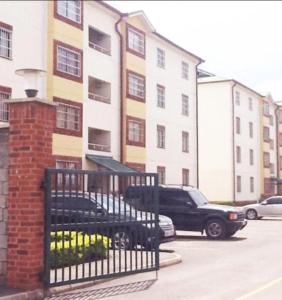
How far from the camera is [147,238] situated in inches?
412

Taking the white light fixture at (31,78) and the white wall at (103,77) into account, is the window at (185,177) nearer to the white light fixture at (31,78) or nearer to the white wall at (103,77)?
the white wall at (103,77)

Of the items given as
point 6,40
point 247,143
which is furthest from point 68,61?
point 247,143

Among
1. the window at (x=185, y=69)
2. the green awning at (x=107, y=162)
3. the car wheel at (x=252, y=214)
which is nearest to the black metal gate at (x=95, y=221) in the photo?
the green awning at (x=107, y=162)

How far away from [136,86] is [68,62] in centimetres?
667

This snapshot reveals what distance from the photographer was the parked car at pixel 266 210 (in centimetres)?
3090

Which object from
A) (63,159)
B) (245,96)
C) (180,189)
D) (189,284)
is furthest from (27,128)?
(245,96)

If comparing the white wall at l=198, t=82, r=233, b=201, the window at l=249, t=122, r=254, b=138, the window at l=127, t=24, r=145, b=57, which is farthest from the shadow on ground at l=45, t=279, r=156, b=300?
the window at l=249, t=122, r=254, b=138

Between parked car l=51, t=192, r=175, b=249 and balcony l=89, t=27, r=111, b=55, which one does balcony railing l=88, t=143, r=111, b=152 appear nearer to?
balcony l=89, t=27, r=111, b=55

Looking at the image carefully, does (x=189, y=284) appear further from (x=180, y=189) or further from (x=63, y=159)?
(x=63, y=159)

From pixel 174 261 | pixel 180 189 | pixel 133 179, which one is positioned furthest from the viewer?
pixel 180 189

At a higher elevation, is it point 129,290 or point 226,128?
point 226,128

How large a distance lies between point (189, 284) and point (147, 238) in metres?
1.46

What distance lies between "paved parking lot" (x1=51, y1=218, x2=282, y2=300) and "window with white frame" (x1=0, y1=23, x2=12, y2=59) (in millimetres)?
11932

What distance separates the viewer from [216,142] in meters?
46.3
